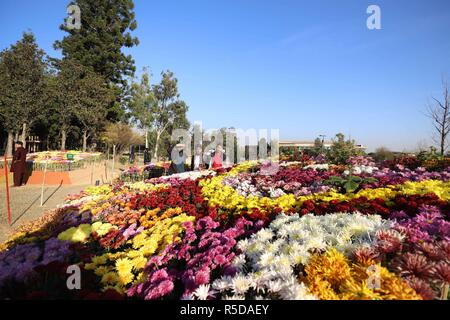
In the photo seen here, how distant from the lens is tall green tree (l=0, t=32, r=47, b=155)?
19250 mm

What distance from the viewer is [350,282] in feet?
4.73

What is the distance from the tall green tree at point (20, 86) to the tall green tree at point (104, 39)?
8.94m

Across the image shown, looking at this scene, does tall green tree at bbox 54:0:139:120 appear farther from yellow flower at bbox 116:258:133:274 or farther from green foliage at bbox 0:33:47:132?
yellow flower at bbox 116:258:133:274

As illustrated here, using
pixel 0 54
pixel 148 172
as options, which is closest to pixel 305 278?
pixel 148 172

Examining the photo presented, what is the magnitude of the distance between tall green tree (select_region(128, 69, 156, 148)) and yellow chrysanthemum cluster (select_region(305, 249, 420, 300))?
32.7 meters

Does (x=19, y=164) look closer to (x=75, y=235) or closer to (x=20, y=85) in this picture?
(x=75, y=235)

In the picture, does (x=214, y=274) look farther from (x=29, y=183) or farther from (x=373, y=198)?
(x=29, y=183)

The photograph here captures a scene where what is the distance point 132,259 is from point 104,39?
107ft

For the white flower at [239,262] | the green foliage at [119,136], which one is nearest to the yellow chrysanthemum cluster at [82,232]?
the white flower at [239,262]

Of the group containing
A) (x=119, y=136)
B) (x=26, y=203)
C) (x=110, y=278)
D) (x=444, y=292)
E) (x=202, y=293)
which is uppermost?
(x=119, y=136)

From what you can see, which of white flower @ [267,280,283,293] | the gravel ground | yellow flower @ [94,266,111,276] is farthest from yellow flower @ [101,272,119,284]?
the gravel ground

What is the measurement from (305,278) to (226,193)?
10.7 ft

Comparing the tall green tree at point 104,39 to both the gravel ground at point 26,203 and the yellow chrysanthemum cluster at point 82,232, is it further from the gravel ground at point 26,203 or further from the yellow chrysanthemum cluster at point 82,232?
the yellow chrysanthemum cluster at point 82,232

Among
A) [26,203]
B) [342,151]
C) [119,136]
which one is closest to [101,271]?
[26,203]
